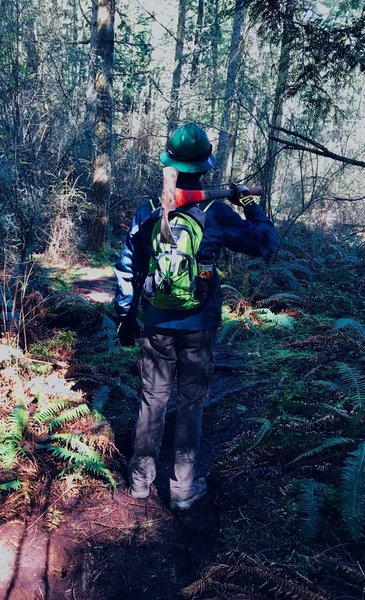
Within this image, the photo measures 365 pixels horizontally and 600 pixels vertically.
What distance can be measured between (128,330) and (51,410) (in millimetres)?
1118

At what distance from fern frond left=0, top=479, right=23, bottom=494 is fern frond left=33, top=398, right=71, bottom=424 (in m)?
0.74

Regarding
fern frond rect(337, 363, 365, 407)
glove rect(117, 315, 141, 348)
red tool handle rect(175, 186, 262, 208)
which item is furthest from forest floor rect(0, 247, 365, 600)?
red tool handle rect(175, 186, 262, 208)

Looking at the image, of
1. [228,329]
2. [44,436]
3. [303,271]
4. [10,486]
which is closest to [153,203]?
[44,436]

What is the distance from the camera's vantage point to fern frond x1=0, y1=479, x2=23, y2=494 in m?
3.24

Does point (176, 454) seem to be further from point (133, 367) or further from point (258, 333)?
point (258, 333)

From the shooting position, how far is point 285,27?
16.4 ft

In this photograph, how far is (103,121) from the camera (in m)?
11.2

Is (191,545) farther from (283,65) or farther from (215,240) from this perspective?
(283,65)

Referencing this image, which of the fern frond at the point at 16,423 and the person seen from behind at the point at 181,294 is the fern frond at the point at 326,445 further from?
the fern frond at the point at 16,423

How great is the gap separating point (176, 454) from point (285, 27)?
4.56 meters

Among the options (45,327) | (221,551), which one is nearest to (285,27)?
(45,327)

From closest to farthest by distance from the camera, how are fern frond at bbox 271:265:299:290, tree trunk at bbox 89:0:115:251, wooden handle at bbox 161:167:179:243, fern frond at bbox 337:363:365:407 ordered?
wooden handle at bbox 161:167:179:243 → fern frond at bbox 337:363:365:407 → fern frond at bbox 271:265:299:290 → tree trunk at bbox 89:0:115:251

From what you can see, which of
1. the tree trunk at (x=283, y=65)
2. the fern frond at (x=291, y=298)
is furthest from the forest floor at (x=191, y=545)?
the fern frond at (x=291, y=298)

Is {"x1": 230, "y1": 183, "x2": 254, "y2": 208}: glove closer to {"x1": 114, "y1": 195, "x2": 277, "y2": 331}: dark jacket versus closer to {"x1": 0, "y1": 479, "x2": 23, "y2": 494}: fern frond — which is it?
{"x1": 114, "y1": 195, "x2": 277, "y2": 331}: dark jacket
